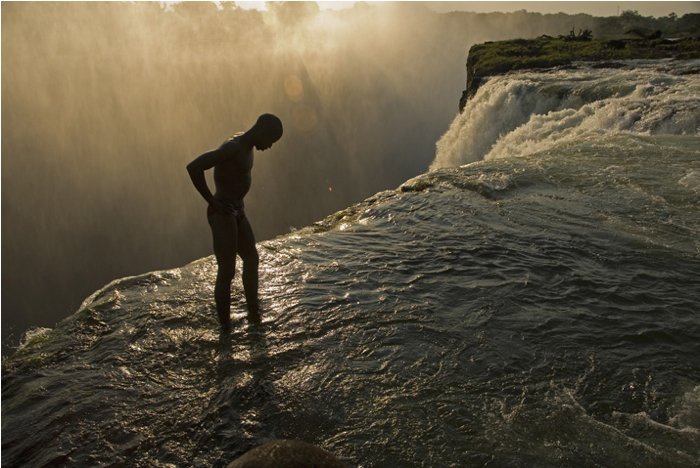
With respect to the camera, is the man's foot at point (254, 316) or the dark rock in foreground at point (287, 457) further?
the man's foot at point (254, 316)

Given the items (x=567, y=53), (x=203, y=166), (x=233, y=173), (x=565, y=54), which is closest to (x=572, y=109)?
(x=565, y=54)

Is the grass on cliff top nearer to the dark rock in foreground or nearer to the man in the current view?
the man

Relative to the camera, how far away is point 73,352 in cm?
525

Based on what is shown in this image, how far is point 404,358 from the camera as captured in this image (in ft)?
16.1

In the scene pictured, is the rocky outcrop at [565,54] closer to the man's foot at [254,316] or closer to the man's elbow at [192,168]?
the man's foot at [254,316]

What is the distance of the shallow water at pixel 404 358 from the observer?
12.6 feet

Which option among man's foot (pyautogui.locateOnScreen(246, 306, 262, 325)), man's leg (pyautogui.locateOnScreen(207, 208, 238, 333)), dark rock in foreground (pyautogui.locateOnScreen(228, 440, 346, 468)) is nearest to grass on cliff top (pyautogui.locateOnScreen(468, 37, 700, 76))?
man's foot (pyautogui.locateOnScreen(246, 306, 262, 325))

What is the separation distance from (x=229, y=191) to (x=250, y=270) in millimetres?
891

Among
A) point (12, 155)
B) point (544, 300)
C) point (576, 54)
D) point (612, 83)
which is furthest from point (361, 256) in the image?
point (12, 155)

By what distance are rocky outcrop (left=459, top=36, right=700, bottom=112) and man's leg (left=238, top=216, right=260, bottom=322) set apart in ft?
74.6

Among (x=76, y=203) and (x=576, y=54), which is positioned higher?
(x=576, y=54)

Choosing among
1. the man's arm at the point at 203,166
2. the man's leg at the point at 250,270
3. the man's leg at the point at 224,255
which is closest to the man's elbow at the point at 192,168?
the man's arm at the point at 203,166

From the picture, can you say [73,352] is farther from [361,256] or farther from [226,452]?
[361,256]

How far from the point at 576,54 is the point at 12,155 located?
60.2 metres
